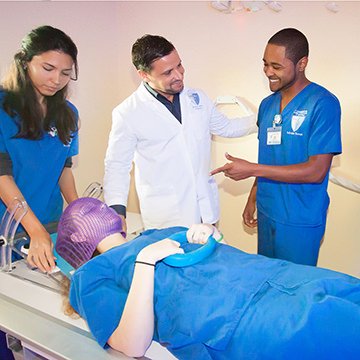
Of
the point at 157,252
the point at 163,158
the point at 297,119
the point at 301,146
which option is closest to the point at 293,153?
the point at 301,146

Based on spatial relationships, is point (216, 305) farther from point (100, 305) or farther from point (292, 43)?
point (292, 43)

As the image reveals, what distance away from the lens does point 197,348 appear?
0.93 meters

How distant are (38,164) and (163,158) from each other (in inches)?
21.2

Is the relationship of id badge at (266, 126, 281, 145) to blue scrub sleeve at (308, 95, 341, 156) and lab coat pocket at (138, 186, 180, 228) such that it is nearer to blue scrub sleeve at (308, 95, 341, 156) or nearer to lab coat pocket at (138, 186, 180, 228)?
blue scrub sleeve at (308, 95, 341, 156)

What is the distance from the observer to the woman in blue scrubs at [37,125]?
1.42 m

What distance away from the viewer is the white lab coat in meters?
1.73

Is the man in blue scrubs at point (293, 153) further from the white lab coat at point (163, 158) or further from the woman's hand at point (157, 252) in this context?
the woman's hand at point (157, 252)

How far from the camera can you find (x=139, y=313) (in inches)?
36.7

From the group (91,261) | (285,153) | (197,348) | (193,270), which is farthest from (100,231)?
A: (285,153)

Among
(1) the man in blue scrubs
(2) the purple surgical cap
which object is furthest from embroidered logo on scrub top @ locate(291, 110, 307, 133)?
(2) the purple surgical cap

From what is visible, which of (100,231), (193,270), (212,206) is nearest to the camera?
(193,270)

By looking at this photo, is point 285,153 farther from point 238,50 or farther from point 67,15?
point 67,15

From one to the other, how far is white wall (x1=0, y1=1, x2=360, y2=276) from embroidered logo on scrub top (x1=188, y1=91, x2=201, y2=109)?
677 mm

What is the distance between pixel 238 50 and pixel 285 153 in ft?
3.19
